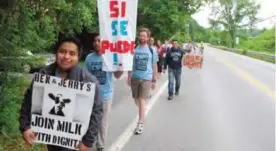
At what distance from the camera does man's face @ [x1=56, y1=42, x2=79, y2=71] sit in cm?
408

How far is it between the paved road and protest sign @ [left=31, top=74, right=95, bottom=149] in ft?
11.4

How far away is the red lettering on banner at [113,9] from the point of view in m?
6.60

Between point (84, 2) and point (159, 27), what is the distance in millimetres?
15742

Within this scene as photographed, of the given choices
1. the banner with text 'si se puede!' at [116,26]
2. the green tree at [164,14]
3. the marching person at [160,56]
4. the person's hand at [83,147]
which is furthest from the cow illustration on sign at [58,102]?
the green tree at [164,14]

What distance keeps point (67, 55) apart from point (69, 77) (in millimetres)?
185

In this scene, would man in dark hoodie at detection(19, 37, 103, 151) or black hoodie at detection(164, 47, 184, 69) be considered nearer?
man in dark hoodie at detection(19, 37, 103, 151)

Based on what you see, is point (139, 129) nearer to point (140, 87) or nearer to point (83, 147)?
point (140, 87)

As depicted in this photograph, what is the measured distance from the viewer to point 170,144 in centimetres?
800

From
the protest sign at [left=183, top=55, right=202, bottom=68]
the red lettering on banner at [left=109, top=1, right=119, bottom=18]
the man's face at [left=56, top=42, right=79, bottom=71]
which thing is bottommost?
the protest sign at [left=183, top=55, right=202, bottom=68]

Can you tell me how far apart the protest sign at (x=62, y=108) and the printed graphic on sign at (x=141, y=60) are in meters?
5.03

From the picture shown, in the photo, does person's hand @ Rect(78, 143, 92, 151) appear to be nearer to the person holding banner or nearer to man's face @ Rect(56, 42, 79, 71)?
man's face @ Rect(56, 42, 79, 71)

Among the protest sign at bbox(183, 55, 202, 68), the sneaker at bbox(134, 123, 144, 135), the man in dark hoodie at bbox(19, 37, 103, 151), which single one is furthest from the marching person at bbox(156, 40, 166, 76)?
the man in dark hoodie at bbox(19, 37, 103, 151)

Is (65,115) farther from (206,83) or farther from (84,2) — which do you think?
(206,83)

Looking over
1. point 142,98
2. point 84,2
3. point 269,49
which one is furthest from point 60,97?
point 269,49
